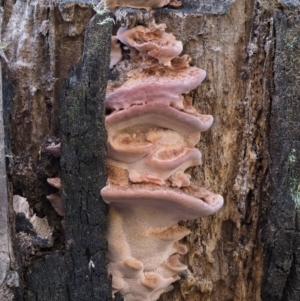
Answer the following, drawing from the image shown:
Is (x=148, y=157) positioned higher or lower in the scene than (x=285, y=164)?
higher

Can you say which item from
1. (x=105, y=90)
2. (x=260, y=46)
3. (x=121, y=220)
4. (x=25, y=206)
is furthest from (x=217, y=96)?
(x=25, y=206)

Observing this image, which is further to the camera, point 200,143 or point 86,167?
point 200,143

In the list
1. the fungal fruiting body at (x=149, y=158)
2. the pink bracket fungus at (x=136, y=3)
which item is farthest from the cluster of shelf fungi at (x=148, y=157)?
the pink bracket fungus at (x=136, y=3)

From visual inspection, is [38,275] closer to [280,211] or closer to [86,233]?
[86,233]

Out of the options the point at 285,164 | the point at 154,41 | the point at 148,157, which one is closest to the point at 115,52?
the point at 154,41

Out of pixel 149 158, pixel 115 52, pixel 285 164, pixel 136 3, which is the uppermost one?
pixel 136 3

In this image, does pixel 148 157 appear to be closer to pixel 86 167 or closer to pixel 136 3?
pixel 86 167
